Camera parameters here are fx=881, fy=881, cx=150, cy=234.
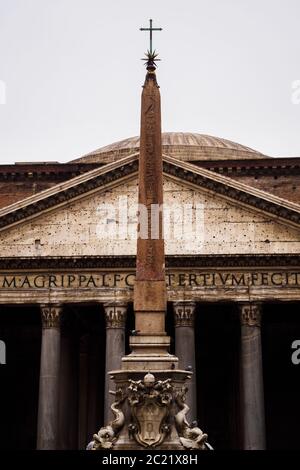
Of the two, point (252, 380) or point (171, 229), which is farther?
point (171, 229)

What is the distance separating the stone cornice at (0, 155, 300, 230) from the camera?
23484 millimetres

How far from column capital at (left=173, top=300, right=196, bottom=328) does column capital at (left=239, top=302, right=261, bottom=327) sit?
129 cm

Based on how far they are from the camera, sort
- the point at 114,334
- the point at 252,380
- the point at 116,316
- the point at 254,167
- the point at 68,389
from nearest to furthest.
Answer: the point at 252,380 < the point at 114,334 < the point at 116,316 < the point at 68,389 < the point at 254,167

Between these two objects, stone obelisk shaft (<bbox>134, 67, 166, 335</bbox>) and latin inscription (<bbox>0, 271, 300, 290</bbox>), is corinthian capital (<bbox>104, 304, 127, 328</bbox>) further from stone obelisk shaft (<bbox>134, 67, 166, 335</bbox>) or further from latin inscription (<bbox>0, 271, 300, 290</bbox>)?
stone obelisk shaft (<bbox>134, 67, 166, 335</bbox>)

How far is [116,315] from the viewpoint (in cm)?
2281

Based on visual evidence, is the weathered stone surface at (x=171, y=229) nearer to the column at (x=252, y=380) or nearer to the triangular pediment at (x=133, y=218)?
the triangular pediment at (x=133, y=218)

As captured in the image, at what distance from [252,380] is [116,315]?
384 centimetres

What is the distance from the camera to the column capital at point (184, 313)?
22.8 metres

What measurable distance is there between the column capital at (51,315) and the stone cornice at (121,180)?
2610mm

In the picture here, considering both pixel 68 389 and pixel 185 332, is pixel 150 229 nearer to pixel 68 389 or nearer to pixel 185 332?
pixel 185 332

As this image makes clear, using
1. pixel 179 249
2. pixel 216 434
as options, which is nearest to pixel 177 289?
pixel 179 249

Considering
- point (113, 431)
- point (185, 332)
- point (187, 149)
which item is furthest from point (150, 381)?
point (187, 149)

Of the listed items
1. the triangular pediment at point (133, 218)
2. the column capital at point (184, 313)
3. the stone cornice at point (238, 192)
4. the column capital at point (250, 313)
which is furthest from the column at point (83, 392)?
the stone cornice at point (238, 192)

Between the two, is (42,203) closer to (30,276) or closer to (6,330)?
(30,276)
